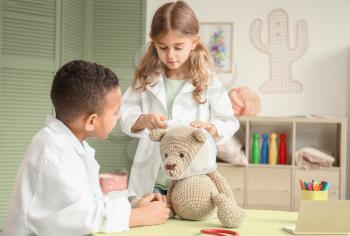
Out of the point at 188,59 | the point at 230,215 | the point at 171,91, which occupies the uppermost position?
the point at 188,59

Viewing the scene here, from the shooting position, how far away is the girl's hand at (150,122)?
146 centimetres

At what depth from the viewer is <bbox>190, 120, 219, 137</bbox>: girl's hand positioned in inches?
55.1

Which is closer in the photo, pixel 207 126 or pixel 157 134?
pixel 157 134

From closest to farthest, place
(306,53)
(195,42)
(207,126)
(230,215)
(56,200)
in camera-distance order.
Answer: (56,200) → (230,215) → (207,126) → (195,42) → (306,53)

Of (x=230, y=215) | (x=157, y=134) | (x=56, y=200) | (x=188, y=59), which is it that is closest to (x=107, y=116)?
(x=157, y=134)

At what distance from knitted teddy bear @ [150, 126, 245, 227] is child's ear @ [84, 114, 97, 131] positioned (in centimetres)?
18

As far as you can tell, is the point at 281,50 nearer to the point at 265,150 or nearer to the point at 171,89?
the point at 265,150

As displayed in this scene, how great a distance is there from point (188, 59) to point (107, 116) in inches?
19.2

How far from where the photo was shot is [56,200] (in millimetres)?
1057

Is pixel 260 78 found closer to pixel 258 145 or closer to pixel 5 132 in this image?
pixel 258 145

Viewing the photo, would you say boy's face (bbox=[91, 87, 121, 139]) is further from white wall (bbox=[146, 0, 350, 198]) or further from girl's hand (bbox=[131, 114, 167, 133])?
white wall (bbox=[146, 0, 350, 198])

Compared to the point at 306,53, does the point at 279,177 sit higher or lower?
Answer: lower

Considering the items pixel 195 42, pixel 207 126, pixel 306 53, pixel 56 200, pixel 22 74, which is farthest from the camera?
pixel 306 53

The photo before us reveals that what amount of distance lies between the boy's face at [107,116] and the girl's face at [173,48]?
0.33 meters
